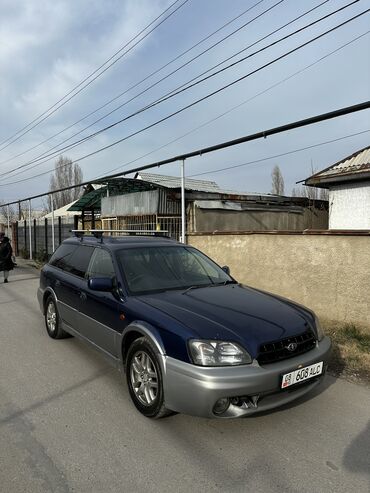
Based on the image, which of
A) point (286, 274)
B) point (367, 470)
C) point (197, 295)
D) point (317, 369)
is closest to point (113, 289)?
point (197, 295)

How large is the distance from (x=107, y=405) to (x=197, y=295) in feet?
4.37

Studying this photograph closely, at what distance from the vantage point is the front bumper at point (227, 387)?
2842 millimetres

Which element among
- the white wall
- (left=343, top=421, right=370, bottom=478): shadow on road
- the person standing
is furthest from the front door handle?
the person standing

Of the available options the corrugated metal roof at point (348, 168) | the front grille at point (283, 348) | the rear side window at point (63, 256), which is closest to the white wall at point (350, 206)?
the corrugated metal roof at point (348, 168)

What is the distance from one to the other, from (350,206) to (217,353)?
9142mm

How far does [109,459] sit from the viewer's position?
2.79 m

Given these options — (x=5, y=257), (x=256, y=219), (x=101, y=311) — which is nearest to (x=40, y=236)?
(x=5, y=257)

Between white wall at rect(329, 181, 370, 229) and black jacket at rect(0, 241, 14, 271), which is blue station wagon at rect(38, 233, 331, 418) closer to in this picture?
white wall at rect(329, 181, 370, 229)

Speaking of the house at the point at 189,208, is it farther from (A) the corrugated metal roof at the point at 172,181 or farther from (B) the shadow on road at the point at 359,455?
(B) the shadow on road at the point at 359,455

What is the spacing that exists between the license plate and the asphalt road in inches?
16.4

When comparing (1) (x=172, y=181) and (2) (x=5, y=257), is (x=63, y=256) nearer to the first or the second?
(2) (x=5, y=257)

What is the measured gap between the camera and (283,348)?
313cm

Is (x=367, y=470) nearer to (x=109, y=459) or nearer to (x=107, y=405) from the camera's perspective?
(x=109, y=459)

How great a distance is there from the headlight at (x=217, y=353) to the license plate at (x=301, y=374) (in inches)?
14.1
